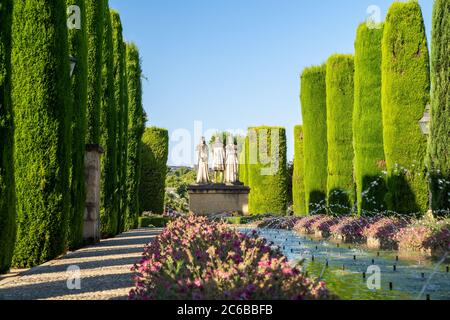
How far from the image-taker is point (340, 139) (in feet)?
Answer: 75.1

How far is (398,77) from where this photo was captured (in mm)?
17234

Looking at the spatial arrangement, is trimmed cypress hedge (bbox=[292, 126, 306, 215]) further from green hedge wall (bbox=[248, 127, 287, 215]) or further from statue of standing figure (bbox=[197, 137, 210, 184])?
statue of standing figure (bbox=[197, 137, 210, 184])

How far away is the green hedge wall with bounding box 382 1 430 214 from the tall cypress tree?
8.99 meters

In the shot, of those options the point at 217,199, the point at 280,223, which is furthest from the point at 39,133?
the point at 217,199

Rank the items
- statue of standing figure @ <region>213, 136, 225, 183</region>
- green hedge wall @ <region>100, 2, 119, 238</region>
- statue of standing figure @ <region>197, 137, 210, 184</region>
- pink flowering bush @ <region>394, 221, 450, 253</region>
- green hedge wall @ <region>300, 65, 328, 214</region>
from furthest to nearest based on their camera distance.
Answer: statue of standing figure @ <region>213, 136, 225, 183</region>, statue of standing figure @ <region>197, 137, 210, 184</region>, green hedge wall @ <region>300, 65, 328, 214</region>, green hedge wall @ <region>100, 2, 119, 238</region>, pink flowering bush @ <region>394, 221, 450, 253</region>

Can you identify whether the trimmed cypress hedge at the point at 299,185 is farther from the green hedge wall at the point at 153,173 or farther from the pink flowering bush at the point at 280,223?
the green hedge wall at the point at 153,173

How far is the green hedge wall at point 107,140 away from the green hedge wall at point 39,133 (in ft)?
19.5

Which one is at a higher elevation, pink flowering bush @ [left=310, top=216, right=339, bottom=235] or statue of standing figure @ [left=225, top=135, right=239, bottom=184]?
statue of standing figure @ [left=225, top=135, right=239, bottom=184]

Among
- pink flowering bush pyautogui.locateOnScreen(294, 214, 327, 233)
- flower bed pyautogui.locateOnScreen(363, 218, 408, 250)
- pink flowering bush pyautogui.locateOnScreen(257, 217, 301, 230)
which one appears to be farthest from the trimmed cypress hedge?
flower bed pyautogui.locateOnScreen(363, 218, 408, 250)

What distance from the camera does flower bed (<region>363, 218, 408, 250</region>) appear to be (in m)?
13.2

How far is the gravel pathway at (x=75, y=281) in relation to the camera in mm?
6629

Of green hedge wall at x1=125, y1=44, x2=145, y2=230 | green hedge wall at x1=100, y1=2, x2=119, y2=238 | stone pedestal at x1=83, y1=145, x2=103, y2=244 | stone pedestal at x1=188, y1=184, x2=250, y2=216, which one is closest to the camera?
stone pedestal at x1=83, y1=145, x2=103, y2=244

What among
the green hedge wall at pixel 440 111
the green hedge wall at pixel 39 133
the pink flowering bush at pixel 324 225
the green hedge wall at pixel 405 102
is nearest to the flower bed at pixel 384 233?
the green hedge wall at pixel 440 111

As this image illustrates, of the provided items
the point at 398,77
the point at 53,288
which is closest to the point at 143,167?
the point at 398,77
